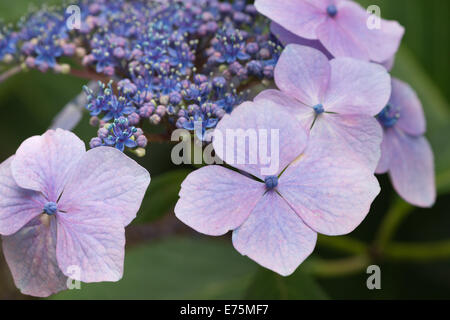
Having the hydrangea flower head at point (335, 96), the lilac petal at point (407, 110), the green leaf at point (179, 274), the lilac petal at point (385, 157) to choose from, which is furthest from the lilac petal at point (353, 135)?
the green leaf at point (179, 274)

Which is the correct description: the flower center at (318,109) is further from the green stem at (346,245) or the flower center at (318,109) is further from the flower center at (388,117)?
the green stem at (346,245)

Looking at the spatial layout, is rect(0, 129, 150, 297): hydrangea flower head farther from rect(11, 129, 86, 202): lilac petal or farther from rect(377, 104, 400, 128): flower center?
rect(377, 104, 400, 128): flower center

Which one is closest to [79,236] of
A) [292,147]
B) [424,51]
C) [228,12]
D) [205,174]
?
[205,174]

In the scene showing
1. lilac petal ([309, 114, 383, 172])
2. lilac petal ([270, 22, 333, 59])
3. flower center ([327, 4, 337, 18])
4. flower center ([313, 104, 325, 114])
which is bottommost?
lilac petal ([309, 114, 383, 172])

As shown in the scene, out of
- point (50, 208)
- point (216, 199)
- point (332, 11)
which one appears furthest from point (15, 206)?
point (332, 11)

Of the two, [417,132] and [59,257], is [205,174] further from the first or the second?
[417,132]

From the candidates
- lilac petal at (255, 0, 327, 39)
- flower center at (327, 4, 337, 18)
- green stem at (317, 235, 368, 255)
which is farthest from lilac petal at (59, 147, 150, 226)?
green stem at (317, 235, 368, 255)
